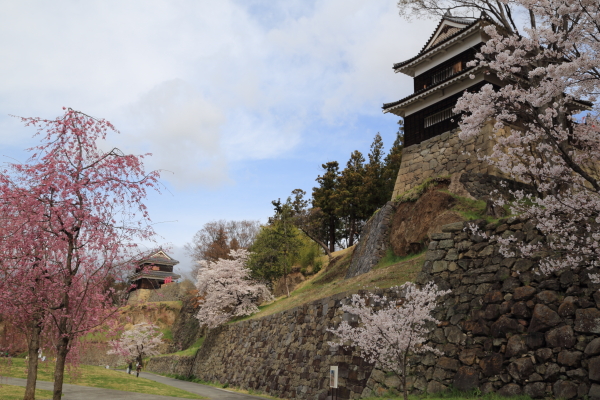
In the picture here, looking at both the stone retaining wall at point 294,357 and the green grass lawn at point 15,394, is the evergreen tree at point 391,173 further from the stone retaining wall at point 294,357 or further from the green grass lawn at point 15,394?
the green grass lawn at point 15,394

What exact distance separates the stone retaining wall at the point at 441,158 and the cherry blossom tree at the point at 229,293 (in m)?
15.7

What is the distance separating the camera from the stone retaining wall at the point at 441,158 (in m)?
21.6

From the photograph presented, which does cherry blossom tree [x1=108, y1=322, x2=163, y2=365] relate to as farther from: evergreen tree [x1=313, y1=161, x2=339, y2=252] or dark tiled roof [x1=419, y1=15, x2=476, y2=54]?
dark tiled roof [x1=419, y1=15, x2=476, y2=54]

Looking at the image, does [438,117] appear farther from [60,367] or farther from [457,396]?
[60,367]

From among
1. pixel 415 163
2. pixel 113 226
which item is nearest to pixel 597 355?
pixel 113 226

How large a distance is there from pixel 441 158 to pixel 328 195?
61.0 ft

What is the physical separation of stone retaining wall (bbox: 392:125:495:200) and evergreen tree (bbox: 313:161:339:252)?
15.1 metres

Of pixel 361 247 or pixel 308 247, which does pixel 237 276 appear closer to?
pixel 308 247

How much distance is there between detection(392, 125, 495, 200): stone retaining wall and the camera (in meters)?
21.6

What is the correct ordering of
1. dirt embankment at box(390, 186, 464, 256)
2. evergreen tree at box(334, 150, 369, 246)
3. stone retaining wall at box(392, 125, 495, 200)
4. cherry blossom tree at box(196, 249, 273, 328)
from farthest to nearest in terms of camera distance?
1. evergreen tree at box(334, 150, 369, 246)
2. cherry blossom tree at box(196, 249, 273, 328)
3. stone retaining wall at box(392, 125, 495, 200)
4. dirt embankment at box(390, 186, 464, 256)

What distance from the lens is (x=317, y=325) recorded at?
18406mm

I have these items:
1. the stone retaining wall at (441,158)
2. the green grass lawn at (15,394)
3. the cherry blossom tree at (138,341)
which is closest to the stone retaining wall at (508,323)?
the stone retaining wall at (441,158)

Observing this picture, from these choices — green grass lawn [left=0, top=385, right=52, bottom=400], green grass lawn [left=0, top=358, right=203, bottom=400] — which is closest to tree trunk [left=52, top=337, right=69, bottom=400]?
green grass lawn [left=0, top=385, right=52, bottom=400]

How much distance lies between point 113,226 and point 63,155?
6.71 ft
